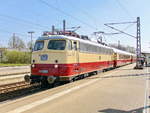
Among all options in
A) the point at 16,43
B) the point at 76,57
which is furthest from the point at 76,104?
the point at 16,43

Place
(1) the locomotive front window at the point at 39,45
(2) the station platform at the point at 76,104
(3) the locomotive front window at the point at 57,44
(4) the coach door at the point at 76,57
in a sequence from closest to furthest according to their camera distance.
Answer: (2) the station platform at the point at 76,104, (3) the locomotive front window at the point at 57,44, (1) the locomotive front window at the point at 39,45, (4) the coach door at the point at 76,57

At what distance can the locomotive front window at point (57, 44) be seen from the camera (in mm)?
11258

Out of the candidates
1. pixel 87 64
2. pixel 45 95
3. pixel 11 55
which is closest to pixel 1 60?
pixel 11 55

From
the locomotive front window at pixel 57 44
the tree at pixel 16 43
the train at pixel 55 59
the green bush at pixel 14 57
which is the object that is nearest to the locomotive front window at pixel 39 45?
the train at pixel 55 59

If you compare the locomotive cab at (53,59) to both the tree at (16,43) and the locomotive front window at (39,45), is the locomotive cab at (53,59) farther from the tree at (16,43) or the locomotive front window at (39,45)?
the tree at (16,43)

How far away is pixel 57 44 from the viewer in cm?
1139

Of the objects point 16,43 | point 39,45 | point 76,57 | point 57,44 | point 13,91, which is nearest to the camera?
point 57,44

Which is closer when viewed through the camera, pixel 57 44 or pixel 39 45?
pixel 57 44

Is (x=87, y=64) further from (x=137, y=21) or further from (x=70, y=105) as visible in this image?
(x=137, y=21)

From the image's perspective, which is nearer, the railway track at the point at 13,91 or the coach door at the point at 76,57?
the railway track at the point at 13,91

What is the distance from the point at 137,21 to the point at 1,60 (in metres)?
39.2

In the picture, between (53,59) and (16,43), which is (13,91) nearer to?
(53,59)

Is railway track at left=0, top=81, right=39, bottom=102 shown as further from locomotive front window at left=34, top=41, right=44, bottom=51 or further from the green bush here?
the green bush

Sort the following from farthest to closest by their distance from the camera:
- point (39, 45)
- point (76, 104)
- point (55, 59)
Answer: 1. point (39, 45)
2. point (55, 59)
3. point (76, 104)
